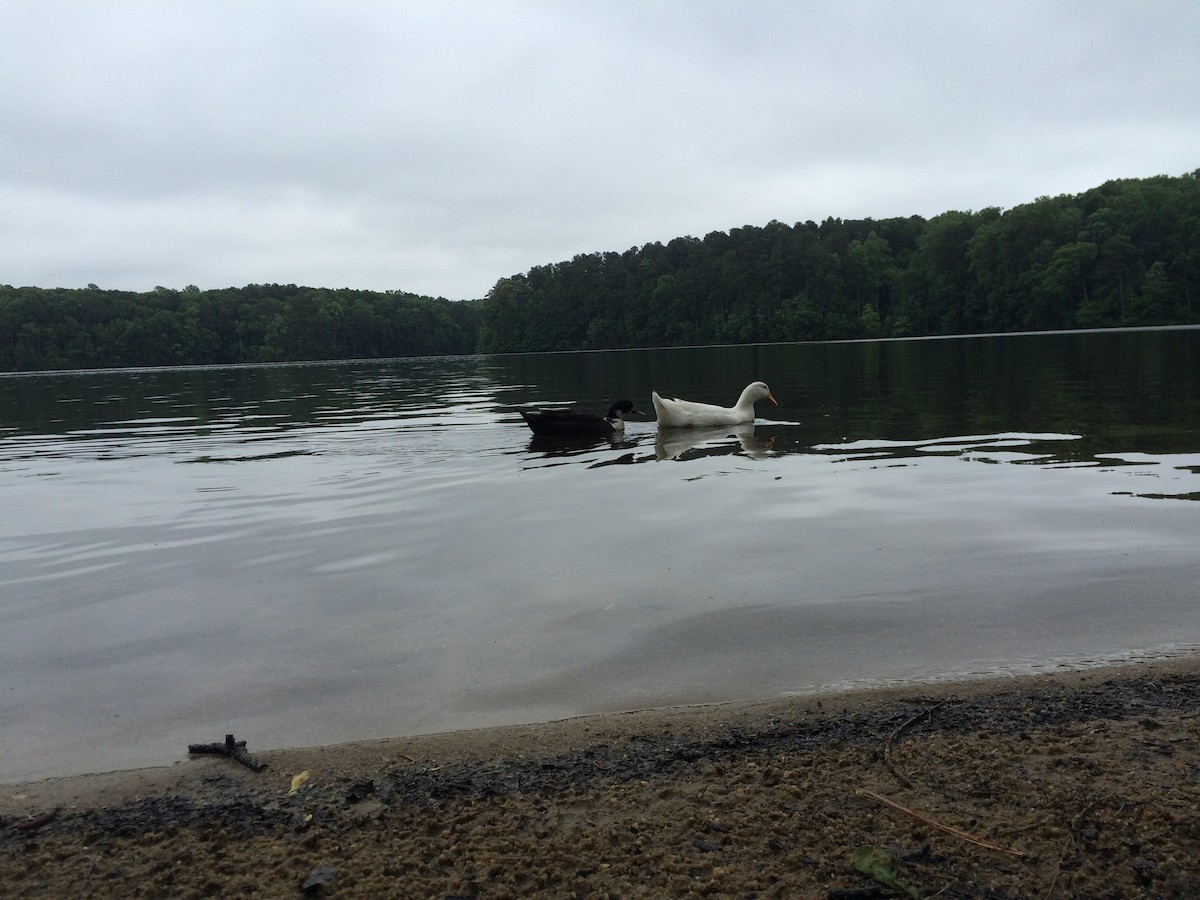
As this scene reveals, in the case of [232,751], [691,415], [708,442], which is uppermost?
[691,415]

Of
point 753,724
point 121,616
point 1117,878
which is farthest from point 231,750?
point 1117,878

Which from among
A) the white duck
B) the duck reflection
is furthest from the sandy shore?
the white duck

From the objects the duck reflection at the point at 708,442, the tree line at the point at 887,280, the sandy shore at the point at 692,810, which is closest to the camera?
the sandy shore at the point at 692,810

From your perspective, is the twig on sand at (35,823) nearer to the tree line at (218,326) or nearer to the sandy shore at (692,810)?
the sandy shore at (692,810)

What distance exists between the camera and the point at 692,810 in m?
2.98

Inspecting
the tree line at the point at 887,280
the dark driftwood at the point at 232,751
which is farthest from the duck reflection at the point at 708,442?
the tree line at the point at 887,280

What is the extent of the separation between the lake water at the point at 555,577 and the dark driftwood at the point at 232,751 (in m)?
0.17

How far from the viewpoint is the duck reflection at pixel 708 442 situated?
12.9m

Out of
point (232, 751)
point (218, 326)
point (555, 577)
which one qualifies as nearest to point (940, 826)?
point (232, 751)

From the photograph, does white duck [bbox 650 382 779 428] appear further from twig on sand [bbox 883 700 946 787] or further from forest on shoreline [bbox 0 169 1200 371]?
forest on shoreline [bbox 0 169 1200 371]

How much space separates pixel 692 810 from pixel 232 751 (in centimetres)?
192

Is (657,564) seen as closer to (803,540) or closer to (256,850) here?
(803,540)

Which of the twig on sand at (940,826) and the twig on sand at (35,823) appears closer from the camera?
the twig on sand at (940,826)

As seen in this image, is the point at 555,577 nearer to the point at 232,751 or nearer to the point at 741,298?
the point at 232,751
